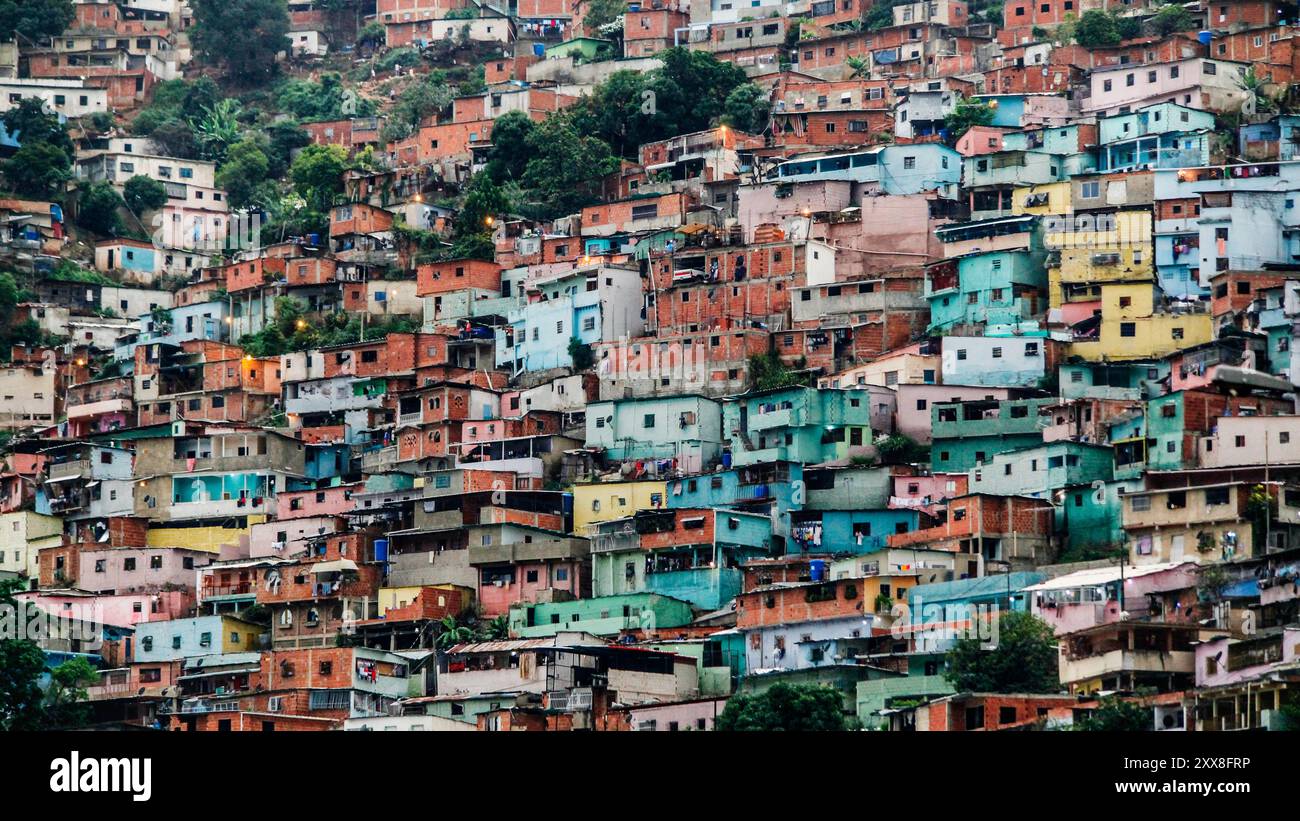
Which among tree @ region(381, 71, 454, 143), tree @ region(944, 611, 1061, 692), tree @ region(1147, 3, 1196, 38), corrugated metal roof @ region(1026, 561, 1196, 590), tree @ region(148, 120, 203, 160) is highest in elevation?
tree @ region(1147, 3, 1196, 38)

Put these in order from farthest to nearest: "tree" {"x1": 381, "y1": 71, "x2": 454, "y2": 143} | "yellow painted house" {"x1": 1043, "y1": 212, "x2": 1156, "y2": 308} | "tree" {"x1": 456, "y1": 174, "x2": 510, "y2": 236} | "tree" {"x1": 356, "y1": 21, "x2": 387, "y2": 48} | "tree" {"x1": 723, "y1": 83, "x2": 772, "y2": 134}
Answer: "tree" {"x1": 356, "y1": 21, "x2": 387, "y2": 48} < "tree" {"x1": 381, "y1": 71, "x2": 454, "y2": 143} < "tree" {"x1": 723, "y1": 83, "x2": 772, "y2": 134} < "tree" {"x1": 456, "y1": 174, "x2": 510, "y2": 236} < "yellow painted house" {"x1": 1043, "y1": 212, "x2": 1156, "y2": 308}

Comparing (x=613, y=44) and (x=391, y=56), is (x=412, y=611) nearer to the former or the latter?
(x=613, y=44)

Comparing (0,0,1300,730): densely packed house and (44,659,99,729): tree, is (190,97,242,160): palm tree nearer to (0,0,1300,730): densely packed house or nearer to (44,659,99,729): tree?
(0,0,1300,730): densely packed house

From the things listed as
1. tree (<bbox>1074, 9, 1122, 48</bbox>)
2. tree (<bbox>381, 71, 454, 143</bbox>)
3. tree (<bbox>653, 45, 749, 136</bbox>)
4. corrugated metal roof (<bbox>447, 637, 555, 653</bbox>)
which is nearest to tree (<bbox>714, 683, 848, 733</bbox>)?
corrugated metal roof (<bbox>447, 637, 555, 653</bbox>)

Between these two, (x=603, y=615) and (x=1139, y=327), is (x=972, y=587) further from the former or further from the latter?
(x=1139, y=327)

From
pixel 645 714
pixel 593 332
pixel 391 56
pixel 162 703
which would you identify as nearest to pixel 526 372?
pixel 593 332

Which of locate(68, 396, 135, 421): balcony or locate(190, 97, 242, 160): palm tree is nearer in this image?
locate(68, 396, 135, 421): balcony

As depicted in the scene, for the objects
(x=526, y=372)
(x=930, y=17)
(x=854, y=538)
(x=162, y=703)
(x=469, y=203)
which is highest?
(x=930, y=17)
